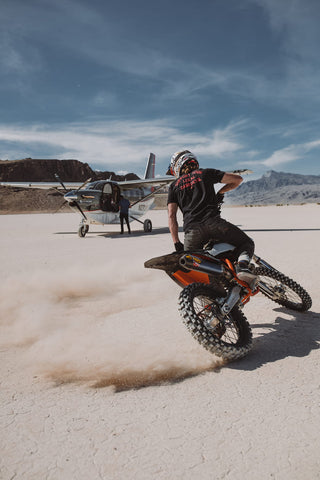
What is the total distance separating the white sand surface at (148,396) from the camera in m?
1.86

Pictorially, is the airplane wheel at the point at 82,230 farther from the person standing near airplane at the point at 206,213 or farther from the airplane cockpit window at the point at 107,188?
the person standing near airplane at the point at 206,213

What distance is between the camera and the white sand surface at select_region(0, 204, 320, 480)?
1.86 meters

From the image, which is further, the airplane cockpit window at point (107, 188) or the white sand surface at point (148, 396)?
the airplane cockpit window at point (107, 188)

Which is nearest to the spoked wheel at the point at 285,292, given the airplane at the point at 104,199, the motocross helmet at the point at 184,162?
the motocross helmet at the point at 184,162

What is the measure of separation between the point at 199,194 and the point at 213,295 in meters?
1.08

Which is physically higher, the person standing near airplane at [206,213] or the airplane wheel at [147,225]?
the person standing near airplane at [206,213]

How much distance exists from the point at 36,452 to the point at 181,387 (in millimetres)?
1141

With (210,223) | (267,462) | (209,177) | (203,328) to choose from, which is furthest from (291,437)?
(209,177)

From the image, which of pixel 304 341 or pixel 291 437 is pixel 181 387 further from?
pixel 304 341

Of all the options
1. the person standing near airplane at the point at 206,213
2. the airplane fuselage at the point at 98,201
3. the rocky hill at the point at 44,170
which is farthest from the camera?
the rocky hill at the point at 44,170

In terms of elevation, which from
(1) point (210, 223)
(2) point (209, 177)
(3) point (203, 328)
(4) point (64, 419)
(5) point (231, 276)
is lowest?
(4) point (64, 419)

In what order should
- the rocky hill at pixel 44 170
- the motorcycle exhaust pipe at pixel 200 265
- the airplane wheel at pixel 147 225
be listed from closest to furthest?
the motorcycle exhaust pipe at pixel 200 265 → the airplane wheel at pixel 147 225 → the rocky hill at pixel 44 170

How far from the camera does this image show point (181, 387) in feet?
8.71

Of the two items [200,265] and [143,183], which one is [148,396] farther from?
[143,183]
